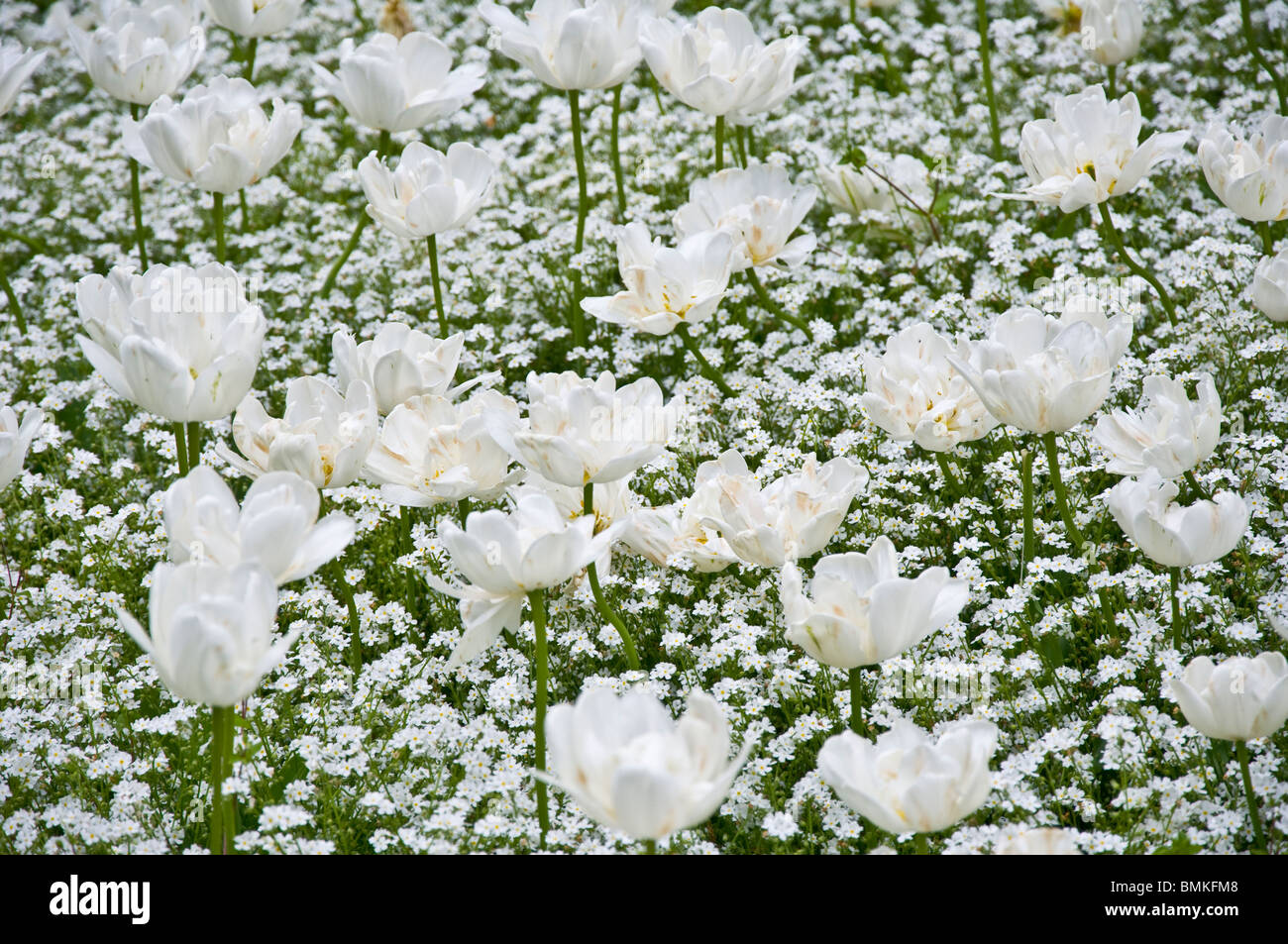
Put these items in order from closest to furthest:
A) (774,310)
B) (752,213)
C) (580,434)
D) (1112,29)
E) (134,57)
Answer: (580,434) → (752,213) → (774,310) → (134,57) → (1112,29)

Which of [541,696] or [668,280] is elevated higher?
[668,280]

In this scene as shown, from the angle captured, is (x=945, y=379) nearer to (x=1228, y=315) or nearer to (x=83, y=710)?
(x=1228, y=315)

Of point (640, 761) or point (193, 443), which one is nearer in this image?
point (640, 761)

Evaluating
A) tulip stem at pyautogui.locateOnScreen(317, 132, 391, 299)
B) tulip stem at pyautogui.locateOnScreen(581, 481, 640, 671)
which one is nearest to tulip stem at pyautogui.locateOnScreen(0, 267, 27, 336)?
tulip stem at pyautogui.locateOnScreen(317, 132, 391, 299)

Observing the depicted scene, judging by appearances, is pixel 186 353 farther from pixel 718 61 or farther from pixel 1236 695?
pixel 1236 695

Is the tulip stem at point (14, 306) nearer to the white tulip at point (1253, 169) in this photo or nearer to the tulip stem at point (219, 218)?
the tulip stem at point (219, 218)

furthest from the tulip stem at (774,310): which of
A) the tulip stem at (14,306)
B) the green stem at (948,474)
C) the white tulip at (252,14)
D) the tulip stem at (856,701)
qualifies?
the tulip stem at (14,306)

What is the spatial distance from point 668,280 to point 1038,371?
983 millimetres

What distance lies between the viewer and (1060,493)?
2930 mm

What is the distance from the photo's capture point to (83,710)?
2.96 m

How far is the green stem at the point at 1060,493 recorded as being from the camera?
111 inches

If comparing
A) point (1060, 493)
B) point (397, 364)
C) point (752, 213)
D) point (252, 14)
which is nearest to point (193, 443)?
point (397, 364)

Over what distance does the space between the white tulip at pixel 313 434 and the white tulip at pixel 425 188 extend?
853mm
